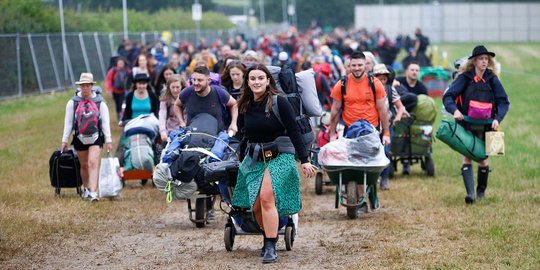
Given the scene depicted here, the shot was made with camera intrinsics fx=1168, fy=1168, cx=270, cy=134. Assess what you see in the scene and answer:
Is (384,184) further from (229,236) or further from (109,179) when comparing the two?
(229,236)

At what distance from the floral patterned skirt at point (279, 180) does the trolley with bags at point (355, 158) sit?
2211 mm

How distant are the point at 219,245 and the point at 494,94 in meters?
4.04

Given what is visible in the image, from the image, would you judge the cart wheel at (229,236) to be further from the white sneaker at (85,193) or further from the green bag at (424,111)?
the green bag at (424,111)

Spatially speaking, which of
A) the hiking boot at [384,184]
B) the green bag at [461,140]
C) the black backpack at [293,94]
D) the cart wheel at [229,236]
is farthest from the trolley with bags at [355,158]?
the hiking boot at [384,184]

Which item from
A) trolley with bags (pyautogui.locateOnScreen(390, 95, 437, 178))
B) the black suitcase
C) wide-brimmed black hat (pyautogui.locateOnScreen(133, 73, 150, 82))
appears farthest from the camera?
trolley with bags (pyautogui.locateOnScreen(390, 95, 437, 178))

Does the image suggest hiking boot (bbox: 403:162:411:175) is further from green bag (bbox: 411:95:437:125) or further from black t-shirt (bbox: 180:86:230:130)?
black t-shirt (bbox: 180:86:230:130)

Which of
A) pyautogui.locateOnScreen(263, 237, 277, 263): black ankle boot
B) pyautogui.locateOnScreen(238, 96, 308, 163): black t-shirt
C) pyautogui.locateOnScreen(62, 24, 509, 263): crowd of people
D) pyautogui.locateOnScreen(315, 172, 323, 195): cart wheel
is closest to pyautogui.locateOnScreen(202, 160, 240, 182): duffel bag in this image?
pyautogui.locateOnScreen(62, 24, 509, 263): crowd of people

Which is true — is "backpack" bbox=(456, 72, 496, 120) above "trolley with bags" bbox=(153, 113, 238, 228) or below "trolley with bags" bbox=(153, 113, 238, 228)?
above

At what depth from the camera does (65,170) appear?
15.7m

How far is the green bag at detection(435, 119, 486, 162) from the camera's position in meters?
13.6

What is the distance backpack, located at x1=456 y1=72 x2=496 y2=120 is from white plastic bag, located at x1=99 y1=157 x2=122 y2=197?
4792 mm

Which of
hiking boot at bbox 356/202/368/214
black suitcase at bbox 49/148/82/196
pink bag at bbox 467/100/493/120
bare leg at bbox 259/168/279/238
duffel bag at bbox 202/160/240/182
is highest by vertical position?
pink bag at bbox 467/100/493/120

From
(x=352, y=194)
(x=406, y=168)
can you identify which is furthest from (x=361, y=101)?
(x=406, y=168)

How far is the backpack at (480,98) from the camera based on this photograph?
13.5m
